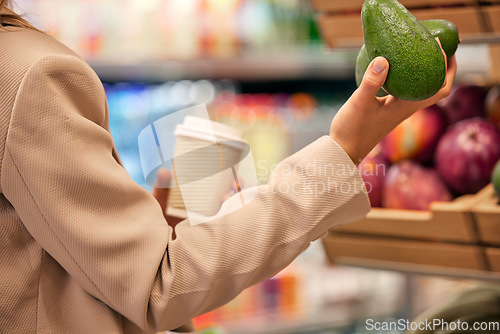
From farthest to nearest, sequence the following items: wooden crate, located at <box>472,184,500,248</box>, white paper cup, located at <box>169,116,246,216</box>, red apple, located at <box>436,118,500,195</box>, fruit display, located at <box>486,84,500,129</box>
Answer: fruit display, located at <box>486,84,500,129</box> < red apple, located at <box>436,118,500,195</box> < wooden crate, located at <box>472,184,500,248</box> < white paper cup, located at <box>169,116,246,216</box>

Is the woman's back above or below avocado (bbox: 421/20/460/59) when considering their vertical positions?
below

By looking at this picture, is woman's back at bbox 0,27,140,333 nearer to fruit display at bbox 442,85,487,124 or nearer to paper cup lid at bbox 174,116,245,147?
paper cup lid at bbox 174,116,245,147

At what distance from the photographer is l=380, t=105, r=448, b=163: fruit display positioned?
1101 millimetres

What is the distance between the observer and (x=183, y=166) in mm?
708

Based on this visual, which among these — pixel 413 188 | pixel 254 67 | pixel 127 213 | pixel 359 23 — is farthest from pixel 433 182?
pixel 254 67

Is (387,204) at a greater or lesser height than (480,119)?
lesser

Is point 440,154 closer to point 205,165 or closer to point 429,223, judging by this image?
point 429,223

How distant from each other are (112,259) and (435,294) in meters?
1.99

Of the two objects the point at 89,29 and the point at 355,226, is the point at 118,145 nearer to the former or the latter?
the point at 89,29

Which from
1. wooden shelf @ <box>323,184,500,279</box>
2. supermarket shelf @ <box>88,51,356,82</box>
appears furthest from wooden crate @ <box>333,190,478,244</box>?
supermarket shelf @ <box>88,51,356,82</box>

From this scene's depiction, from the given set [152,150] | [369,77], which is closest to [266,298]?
[152,150]

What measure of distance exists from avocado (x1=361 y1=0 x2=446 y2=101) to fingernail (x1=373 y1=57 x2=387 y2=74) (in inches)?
0.4

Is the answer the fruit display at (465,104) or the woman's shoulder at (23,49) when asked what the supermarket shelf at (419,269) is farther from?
the woman's shoulder at (23,49)

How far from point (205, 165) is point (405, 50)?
0.28 metres
